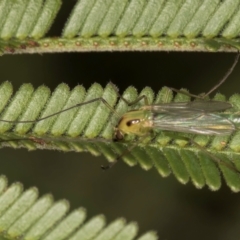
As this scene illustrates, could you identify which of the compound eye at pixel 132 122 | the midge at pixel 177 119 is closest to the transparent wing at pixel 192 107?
the midge at pixel 177 119

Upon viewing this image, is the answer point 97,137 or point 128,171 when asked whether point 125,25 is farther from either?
point 128,171

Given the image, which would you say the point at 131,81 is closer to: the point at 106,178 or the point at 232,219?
the point at 106,178

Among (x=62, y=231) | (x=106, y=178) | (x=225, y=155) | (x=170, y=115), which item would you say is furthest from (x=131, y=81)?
(x=62, y=231)

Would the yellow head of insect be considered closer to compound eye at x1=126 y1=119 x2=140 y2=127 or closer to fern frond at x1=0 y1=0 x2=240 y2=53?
compound eye at x1=126 y1=119 x2=140 y2=127

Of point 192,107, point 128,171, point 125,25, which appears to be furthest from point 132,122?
point 128,171

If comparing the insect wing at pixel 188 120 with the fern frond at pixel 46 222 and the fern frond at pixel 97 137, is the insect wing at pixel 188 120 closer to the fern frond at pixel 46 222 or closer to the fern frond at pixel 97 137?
the fern frond at pixel 97 137

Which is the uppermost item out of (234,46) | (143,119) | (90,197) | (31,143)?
(234,46)
